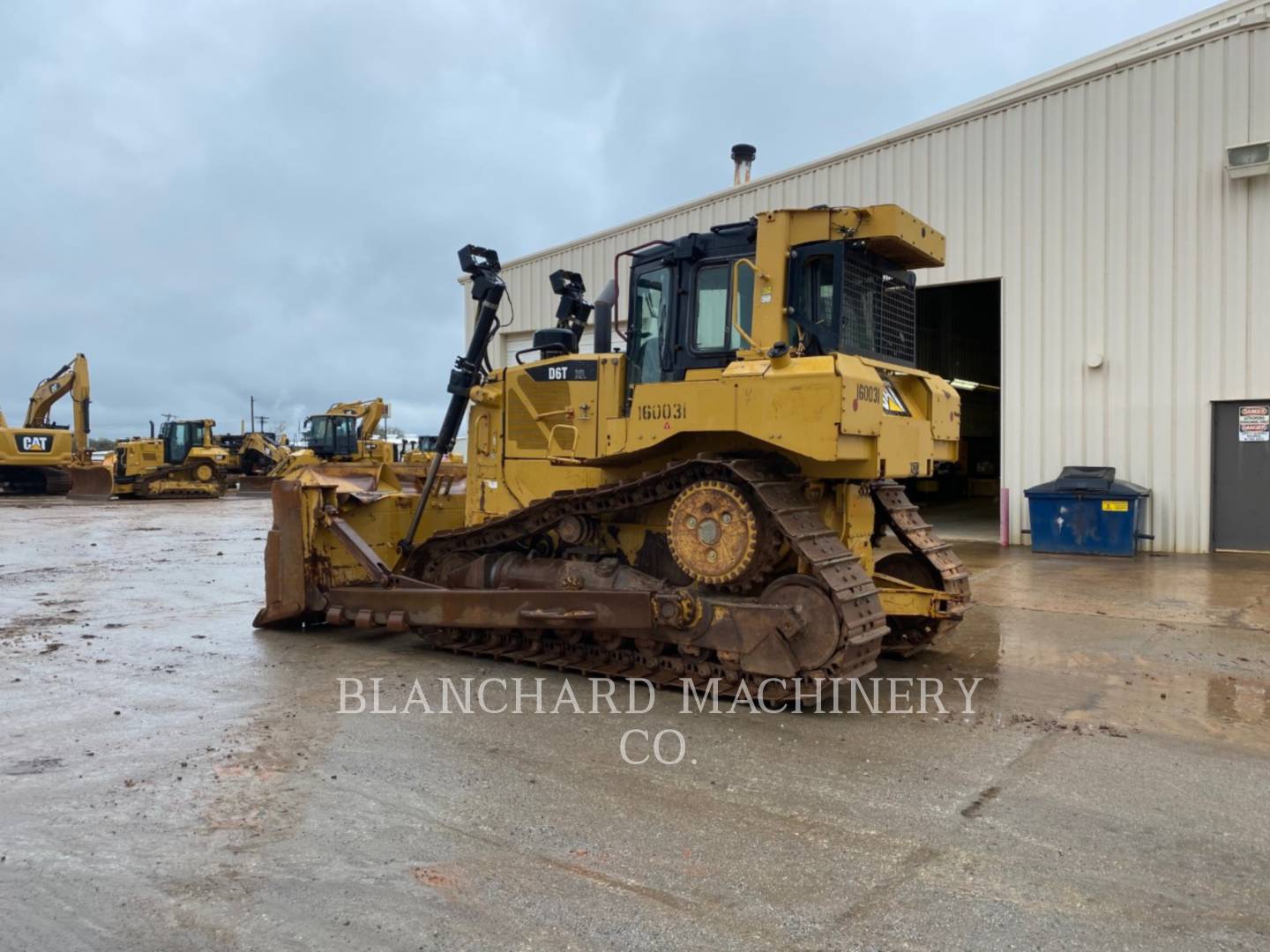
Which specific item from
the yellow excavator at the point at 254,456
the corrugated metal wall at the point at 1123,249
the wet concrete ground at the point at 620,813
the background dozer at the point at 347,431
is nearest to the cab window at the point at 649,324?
the wet concrete ground at the point at 620,813

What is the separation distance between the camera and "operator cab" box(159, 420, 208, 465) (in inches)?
1234

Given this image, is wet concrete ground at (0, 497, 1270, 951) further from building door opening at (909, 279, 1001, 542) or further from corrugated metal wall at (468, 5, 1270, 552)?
building door opening at (909, 279, 1001, 542)

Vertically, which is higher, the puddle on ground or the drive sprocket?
the drive sprocket

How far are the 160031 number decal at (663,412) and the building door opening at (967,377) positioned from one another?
47.0ft

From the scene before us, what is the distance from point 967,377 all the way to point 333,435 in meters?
20.1

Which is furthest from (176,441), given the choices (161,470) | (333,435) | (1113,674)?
(1113,674)

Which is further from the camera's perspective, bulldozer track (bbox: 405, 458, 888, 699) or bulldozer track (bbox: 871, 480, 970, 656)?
bulldozer track (bbox: 871, 480, 970, 656)

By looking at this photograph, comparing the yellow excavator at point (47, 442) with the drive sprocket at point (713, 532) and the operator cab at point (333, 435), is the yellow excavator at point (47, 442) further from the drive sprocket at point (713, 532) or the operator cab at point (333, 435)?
the drive sprocket at point (713, 532)

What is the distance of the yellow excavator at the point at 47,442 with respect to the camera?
3098cm

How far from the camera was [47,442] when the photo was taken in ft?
103

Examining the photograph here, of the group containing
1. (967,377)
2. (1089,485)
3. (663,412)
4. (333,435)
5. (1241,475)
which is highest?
(967,377)

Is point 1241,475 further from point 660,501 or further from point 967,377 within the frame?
point 967,377

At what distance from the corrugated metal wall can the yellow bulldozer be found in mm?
7638

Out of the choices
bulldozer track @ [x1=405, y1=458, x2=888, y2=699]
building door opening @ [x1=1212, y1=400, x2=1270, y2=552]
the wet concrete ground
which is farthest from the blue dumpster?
bulldozer track @ [x1=405, y1=458, x2=888, y2=699]
